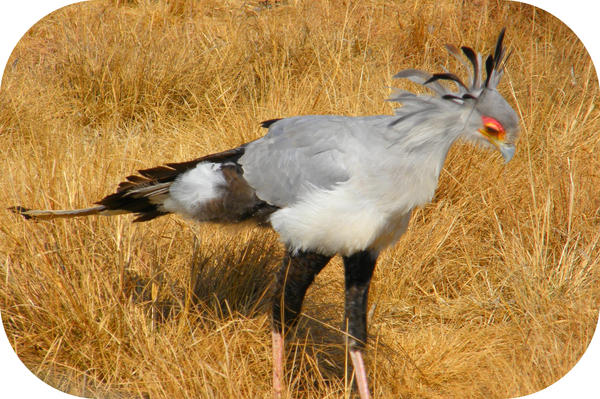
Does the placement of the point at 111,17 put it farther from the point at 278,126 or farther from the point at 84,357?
the point at 84,357

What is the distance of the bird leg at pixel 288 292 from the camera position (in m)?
2.12

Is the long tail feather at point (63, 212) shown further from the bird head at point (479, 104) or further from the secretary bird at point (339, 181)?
the bird head at point (479, 104)

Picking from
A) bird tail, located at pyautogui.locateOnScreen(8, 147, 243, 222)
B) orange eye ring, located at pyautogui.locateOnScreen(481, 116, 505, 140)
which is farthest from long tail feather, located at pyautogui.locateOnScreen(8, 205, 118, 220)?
orange eye ring, located at pyautogui.locateOnScreen(481, 116, 505, 140)

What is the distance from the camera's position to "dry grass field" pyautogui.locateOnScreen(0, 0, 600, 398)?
223 cm

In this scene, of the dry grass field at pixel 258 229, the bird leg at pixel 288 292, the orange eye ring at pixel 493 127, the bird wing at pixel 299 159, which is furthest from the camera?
the dry grass field at pixel 258 229

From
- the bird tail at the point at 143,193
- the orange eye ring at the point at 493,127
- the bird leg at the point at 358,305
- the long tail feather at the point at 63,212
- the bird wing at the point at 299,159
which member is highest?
the orange eye ring at the point at 493,127

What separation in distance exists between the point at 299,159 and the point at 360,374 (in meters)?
0.77

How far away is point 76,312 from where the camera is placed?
220 centimetres

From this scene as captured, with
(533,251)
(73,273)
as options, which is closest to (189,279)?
(73,273)

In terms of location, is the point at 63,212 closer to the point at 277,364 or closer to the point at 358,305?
the point at 277,364

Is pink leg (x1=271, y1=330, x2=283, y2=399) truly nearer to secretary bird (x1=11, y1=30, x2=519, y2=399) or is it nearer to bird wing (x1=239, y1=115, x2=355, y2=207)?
secretary bird (x1=11, y1=30, x2=519, y2=399)

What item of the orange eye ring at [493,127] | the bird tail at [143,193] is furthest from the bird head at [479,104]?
the bird tail at [143,193]

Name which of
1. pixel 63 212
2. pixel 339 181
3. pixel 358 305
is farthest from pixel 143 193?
pixel 358 305

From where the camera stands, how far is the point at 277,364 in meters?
2.27
